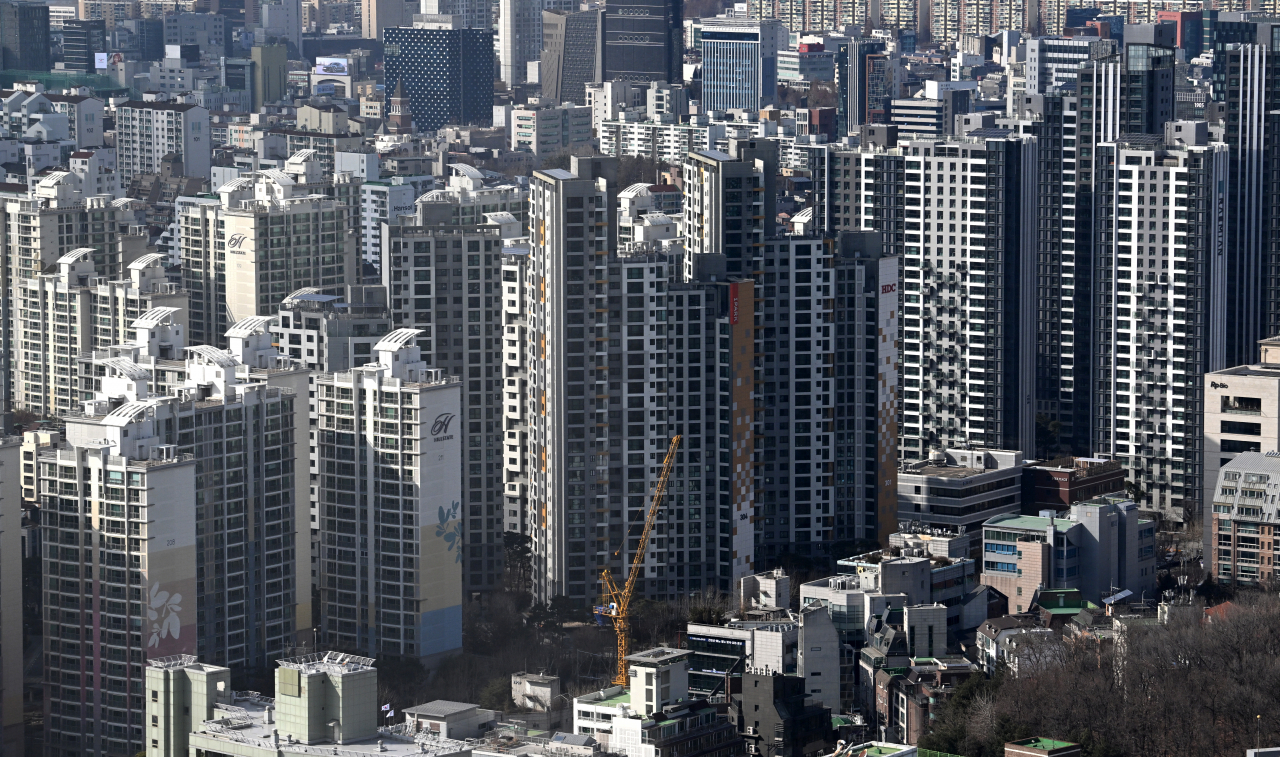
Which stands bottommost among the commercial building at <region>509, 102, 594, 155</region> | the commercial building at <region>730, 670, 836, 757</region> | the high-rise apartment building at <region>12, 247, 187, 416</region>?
the commercial building at <region>730, 670, 836, 757</region>

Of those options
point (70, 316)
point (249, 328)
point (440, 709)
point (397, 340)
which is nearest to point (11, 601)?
point (249, 328)

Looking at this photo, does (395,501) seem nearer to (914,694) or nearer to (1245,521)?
(914,694)

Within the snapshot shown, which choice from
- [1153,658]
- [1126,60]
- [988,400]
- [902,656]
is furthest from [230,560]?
[1126,60]

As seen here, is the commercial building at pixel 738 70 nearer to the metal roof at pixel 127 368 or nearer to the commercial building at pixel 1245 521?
the commercial building at pixel 1245 521

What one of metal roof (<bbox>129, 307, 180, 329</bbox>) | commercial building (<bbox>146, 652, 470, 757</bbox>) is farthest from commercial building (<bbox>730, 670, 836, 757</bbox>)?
metal roof (<bbox>129, 307, 180, 329</bbox>)

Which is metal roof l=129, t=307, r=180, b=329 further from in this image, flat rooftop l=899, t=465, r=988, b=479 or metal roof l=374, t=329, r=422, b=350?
flat rooftop l=899, t=465, r=988, b=479

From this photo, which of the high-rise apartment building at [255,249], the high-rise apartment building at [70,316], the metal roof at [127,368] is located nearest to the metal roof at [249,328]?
the metal roof at [127,368]
